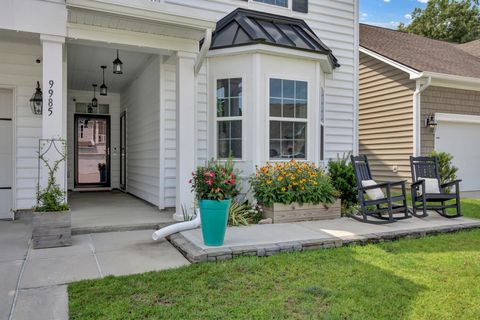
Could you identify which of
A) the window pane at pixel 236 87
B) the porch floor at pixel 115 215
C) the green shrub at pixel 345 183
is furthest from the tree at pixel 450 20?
Answer: the porch floor at pixel 115 215

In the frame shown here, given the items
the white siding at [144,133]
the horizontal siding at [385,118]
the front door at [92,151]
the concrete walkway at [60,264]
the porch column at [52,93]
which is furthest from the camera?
the front door at [92,151]

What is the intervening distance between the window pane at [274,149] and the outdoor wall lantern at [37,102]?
3.71 meters

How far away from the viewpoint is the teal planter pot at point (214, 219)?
12.8 feet

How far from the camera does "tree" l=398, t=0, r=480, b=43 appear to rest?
23.0 m

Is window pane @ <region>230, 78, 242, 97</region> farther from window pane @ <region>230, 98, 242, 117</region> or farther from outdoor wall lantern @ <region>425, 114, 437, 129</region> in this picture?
outdoor wall lantern @ <region>425, 114, 437, 129</region>

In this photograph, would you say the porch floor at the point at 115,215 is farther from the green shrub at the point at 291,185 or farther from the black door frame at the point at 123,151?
the black door frame at the point at 123,151

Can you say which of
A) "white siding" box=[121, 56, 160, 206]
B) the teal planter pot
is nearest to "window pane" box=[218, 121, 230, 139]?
"white siding" box=[121, 56, 160, 206]

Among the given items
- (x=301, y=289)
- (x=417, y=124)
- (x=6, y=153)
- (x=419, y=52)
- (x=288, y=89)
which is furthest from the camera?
(x=419, y=52)

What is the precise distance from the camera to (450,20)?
2333 cm

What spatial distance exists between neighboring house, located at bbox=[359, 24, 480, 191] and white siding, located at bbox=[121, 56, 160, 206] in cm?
642

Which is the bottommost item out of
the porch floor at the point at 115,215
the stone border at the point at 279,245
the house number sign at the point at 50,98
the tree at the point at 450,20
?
the stone border at the point at 279,245

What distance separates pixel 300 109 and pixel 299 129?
35 centimetres

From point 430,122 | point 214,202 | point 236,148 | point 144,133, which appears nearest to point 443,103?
point 430,122

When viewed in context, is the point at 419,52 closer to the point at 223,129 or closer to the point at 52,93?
the point at 223,129
